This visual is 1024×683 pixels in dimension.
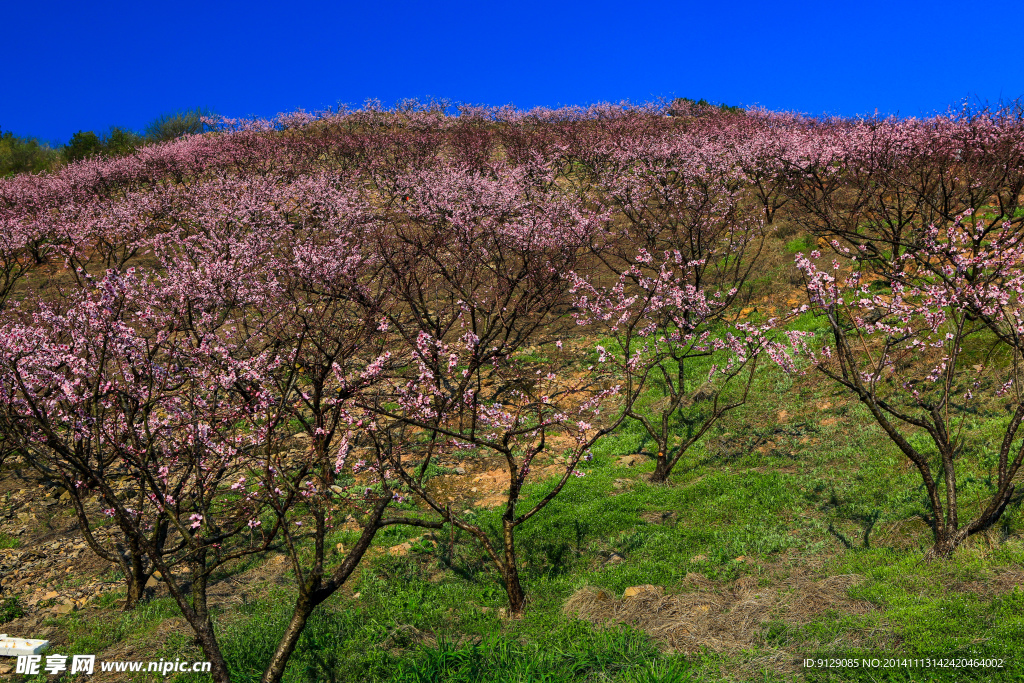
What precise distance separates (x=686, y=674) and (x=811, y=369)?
12.3 metres

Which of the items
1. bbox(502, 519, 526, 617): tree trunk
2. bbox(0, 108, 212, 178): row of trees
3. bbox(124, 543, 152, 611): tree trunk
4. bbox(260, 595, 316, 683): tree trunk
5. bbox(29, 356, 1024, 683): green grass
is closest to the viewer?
bbox(260, 595, 316, 683): tree trunk

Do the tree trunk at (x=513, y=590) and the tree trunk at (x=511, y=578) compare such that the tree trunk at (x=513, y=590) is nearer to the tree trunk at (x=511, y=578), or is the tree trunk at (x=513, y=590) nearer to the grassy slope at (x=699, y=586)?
the tree trunk at (x=511, y=578)

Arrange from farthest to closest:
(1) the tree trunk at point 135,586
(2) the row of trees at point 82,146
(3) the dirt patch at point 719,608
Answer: (2) the row of trees at point 82,146 → (1) the tree trunk at point 135,586 → (3) the dirt patch at point 719,608

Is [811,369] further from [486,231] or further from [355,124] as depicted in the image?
[355,124]

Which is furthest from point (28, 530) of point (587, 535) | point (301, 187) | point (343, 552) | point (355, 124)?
point (355, 124)

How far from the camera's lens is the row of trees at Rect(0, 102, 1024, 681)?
29.9 feet

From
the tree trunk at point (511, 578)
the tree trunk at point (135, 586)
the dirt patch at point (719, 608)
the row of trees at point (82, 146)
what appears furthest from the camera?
the row of trees at point (82, 146)

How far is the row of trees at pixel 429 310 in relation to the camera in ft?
29.9

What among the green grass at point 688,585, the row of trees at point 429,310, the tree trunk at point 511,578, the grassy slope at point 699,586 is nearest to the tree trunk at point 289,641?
the row of trees at point 429,310

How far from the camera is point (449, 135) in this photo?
47.4 m

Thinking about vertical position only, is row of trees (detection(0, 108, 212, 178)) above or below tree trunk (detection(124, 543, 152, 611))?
above

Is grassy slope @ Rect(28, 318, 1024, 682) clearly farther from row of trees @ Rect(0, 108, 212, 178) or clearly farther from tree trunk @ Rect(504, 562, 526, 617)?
row of trees @ Rect(0, 108, 212, 178)

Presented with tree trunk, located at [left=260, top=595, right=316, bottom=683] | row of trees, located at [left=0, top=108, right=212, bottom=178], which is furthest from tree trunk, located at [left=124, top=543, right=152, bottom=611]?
row of trees, located at [left=0, top=108, right=212, bottom=178]

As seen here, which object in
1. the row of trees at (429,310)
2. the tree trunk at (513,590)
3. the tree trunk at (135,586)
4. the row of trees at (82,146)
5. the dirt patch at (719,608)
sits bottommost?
the dirt patch at (719,608)
